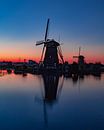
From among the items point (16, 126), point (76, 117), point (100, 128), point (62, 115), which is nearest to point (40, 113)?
point (62, 115)

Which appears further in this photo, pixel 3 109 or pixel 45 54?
pixel 45 54

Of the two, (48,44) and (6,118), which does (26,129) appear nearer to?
(6,118)

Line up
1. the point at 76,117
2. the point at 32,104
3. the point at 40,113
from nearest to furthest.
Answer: the point at 76,117, the point at 40,113, the point at 32,104

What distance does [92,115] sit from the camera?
640 inches

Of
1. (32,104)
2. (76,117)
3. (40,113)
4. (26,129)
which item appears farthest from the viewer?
(32,104)

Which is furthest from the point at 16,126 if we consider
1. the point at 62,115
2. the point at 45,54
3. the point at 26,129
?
the point at 45,54

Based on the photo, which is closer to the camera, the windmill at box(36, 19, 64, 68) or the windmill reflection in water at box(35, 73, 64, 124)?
the windmill reflection in water at box(35, 73, 64, 124)

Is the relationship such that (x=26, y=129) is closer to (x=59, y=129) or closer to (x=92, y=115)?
(x=59, y=129)

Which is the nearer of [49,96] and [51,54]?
[49,96]

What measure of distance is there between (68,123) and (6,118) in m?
4.07

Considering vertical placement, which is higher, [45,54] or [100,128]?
[45,54]

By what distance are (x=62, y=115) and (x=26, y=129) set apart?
4.30 m

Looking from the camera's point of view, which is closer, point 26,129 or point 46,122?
point 26,129

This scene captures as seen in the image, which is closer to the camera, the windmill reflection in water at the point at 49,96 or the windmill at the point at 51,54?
the windmill reflection in water at the point at 49,96
